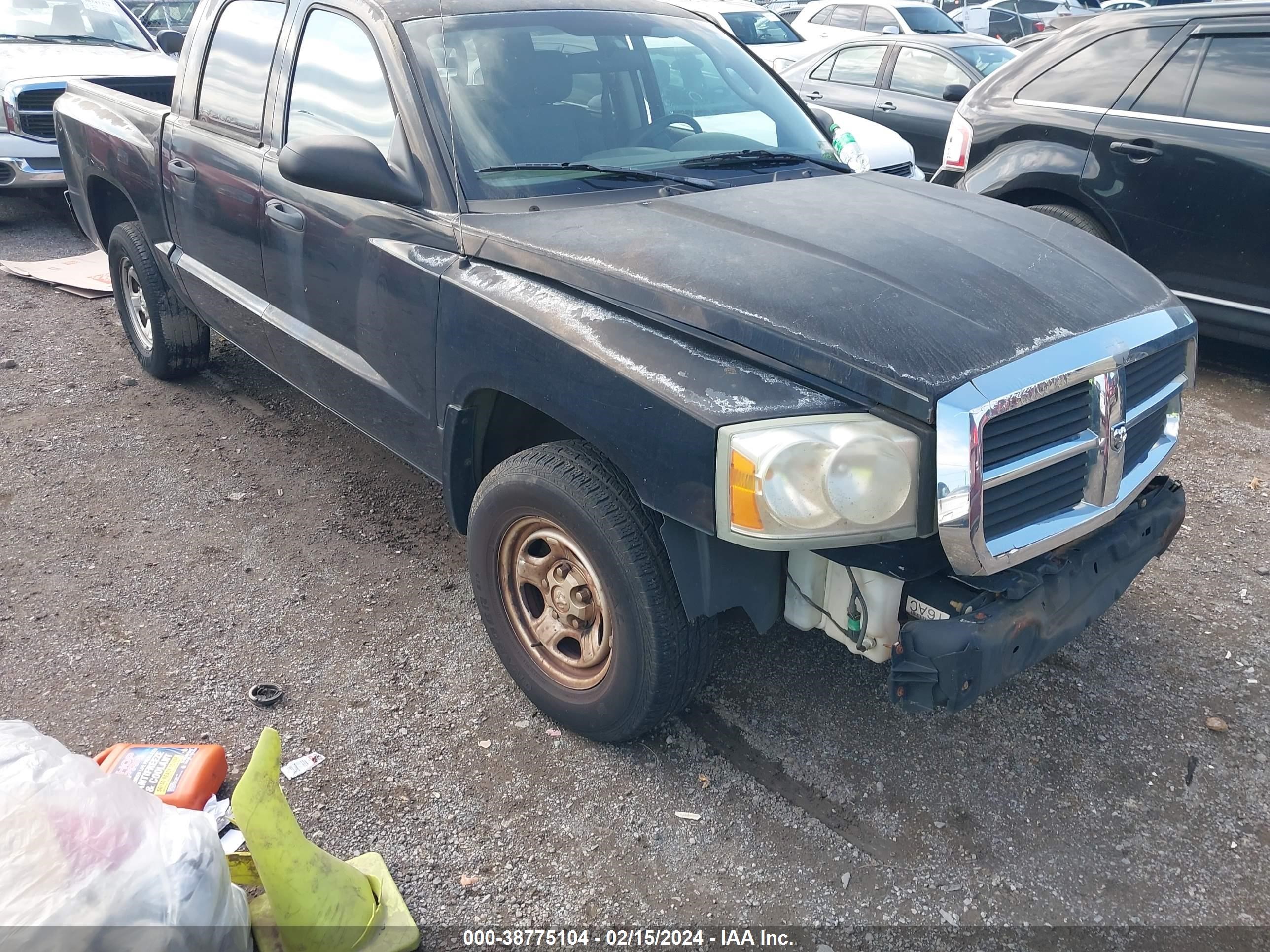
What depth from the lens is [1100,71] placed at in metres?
5.37

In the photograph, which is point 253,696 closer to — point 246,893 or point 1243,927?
point 246,893

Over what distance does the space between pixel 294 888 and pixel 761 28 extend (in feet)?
→ 39.6

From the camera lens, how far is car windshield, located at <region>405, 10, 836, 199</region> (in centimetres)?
290

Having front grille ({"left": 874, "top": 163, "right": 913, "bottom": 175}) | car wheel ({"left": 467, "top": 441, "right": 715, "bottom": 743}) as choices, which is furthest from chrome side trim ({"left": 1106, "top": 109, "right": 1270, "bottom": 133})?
car wheel ({"left": 467, "top": 441, "right": 715, "bottom": 743})

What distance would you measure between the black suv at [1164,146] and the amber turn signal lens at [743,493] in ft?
12.7

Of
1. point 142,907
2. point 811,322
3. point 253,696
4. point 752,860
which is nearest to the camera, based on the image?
point 142,907

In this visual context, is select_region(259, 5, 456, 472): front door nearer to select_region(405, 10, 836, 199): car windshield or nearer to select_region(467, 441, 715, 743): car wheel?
select_region(405, 10, 836, 199): car windshield

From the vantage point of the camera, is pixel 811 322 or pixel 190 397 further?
pixel 190 397

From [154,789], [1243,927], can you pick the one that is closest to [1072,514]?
[1243,927]

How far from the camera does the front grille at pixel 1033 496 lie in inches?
83.7

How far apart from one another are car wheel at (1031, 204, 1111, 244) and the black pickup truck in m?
2.47

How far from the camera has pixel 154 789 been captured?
7.89 ft

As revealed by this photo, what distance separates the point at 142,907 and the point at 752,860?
1.33 metres

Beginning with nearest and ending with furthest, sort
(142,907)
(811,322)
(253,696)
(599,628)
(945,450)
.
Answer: (142,907) < (945,450) < (811,322) < (599,628) < (253,696)
